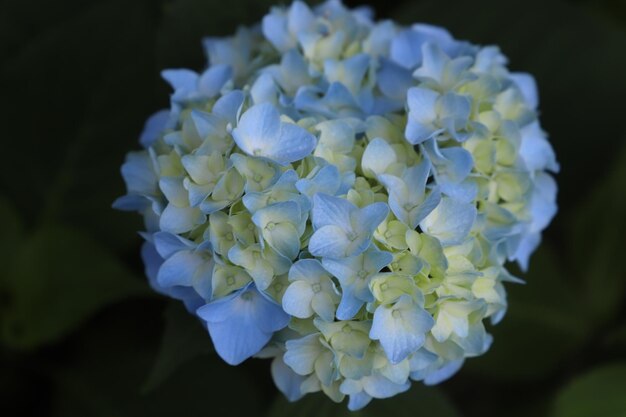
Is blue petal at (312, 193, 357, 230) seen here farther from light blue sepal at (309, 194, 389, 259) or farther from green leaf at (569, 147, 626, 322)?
green leaf at (569, 147, 626, 322)

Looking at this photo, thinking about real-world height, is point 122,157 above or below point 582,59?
below

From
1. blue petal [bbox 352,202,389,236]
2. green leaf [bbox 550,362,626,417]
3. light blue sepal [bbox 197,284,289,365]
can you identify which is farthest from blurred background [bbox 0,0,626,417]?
blue petal [bbox 352,202,389,236]

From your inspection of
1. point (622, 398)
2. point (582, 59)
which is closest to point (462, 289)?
point (622, 398)

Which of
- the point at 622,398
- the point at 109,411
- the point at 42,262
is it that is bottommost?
the point at 109,411

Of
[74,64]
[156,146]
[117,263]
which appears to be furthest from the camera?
[74,64]

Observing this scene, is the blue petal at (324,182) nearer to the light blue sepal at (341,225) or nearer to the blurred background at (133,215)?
the light blue sepal at (341,225)

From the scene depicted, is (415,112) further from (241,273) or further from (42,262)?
(42,262)

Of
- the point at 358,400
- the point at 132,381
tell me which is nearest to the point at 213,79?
the point at 358,400
